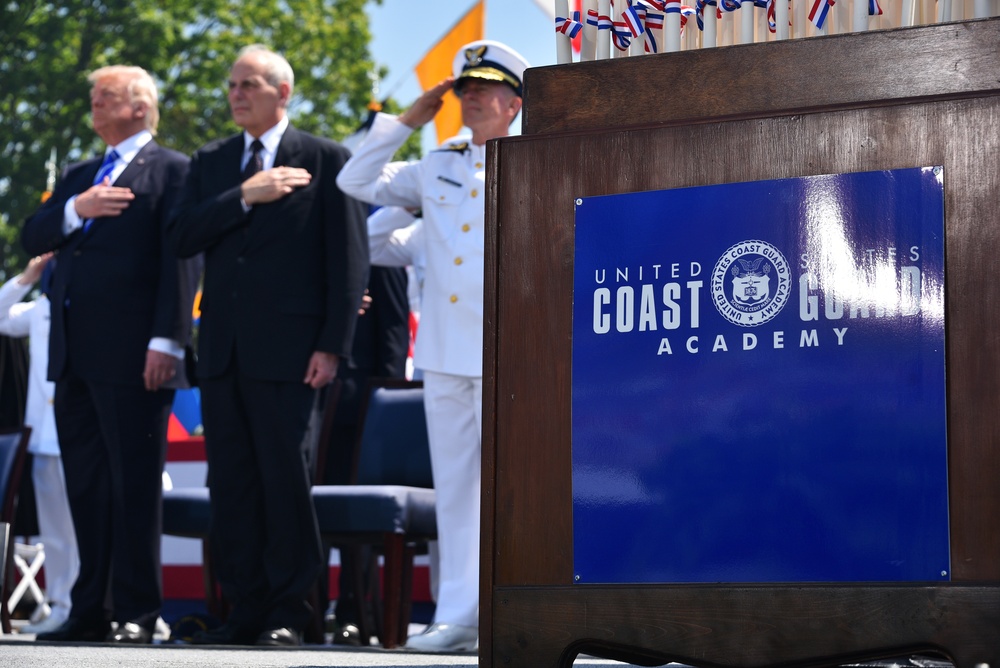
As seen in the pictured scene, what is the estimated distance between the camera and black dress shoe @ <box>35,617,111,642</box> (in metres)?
5.37

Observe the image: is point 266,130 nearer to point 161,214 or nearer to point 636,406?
point 161,214

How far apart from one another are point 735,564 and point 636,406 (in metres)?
0.30

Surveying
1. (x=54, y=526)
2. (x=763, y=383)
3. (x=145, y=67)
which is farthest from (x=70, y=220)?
Answer: (x=145, y=67)

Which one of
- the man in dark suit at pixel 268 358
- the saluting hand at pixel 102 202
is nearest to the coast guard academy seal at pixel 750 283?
the man in dark suit at pixel 268 358

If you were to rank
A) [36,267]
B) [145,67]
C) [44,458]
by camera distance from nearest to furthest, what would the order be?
1. [36,267]
2. [44,458]
3. [145,67]

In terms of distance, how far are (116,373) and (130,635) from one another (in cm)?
94

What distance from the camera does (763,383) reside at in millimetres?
2412

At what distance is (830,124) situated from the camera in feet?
8.03

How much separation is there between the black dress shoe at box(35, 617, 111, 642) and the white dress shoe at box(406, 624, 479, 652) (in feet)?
4.17

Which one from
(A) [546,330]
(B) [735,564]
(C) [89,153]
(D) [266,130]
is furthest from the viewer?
(C) [89,153]

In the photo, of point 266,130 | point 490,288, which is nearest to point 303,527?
point 266,130

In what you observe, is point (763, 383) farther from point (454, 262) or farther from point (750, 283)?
point (454, 262)

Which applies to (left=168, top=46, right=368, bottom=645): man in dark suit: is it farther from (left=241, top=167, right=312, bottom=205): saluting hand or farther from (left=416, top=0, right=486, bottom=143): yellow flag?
(left=416, top=0, right=486, bottom=143): yellow flag

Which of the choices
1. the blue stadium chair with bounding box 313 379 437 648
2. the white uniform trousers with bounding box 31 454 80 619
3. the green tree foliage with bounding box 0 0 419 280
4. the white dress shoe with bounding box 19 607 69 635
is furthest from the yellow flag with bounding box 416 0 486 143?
the green tree foliage with bounding box 0 0 419 280
